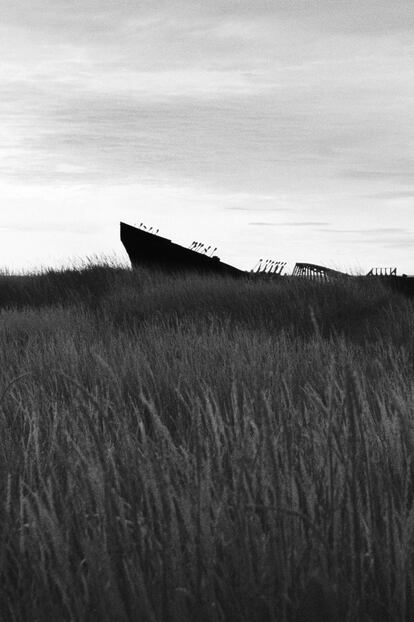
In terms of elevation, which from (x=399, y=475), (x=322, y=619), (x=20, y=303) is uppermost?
(x=20, y=303)

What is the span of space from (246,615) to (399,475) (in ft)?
2.29

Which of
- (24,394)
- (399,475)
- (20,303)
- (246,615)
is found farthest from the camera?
(20,303)

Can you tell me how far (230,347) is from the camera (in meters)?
5.09

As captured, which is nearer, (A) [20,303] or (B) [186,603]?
(B) [186,603]

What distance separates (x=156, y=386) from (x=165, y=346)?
1.07m

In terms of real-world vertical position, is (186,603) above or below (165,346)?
below

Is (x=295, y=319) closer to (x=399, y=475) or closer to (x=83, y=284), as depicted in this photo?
(x=83, y=284)

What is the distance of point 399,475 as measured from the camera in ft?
6.04

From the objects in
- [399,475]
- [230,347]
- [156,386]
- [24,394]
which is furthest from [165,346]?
[399,475]

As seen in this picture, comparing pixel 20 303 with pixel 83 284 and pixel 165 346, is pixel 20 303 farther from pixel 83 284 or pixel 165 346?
pixel 165 346

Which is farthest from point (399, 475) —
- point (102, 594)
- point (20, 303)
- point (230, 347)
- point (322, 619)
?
point (20, 303)

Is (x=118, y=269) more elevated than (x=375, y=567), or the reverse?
(x=118, y=269)

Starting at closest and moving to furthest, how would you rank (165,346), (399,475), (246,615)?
(246,615) < (399,475) < (165,346)

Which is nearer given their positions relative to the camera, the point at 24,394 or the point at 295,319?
the point at 24,394
